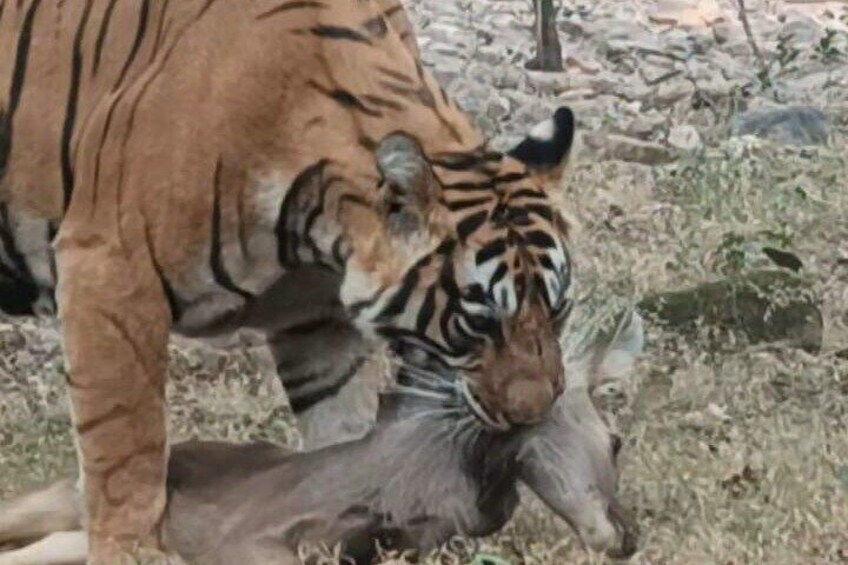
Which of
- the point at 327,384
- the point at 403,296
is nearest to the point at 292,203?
the point at 403,296

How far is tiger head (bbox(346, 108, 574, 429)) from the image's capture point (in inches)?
170

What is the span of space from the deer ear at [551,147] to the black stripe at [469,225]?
0.76ft

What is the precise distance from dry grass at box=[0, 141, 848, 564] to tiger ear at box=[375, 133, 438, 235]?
606mm

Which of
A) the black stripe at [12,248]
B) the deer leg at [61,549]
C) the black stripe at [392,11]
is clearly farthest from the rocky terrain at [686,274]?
the black stripe at [392,11]

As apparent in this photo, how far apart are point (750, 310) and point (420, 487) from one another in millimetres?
2106

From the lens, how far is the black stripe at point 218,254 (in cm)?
452

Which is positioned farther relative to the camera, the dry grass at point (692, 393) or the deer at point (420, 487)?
the dry grass at point (692, 393)

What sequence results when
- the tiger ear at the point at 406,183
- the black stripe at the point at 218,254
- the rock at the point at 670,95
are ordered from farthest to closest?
the rock at the point at 670,95 < the black stripe at the point at 218,254 < the tiger ear at the point at 406,183

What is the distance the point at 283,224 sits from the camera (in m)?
4.55

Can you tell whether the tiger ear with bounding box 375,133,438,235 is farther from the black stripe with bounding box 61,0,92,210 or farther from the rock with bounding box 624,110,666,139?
the rock with bounding box 624,110,666,139

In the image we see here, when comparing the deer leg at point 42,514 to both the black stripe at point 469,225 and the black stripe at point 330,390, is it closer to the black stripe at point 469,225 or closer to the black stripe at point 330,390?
the black stripe at point 330,390

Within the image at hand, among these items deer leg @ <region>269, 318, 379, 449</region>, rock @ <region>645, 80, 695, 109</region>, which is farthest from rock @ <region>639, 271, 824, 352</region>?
rock @ <region>645, 80, 695, 109</region>

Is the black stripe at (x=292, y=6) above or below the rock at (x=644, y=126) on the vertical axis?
above

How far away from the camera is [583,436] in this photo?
4426 millimetres
